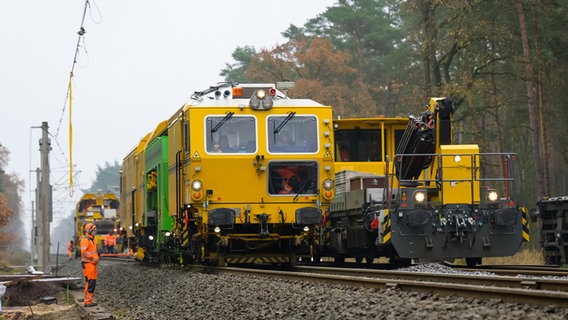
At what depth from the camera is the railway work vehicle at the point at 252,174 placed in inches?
676

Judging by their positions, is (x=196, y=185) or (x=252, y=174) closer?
(x=196, y=185)

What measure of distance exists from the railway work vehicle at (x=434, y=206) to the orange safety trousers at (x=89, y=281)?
4916mm

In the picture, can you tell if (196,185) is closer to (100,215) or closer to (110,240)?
(110,240)

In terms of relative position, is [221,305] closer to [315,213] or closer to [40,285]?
[315,213]

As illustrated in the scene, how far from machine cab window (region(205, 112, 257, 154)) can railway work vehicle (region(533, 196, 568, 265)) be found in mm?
7038

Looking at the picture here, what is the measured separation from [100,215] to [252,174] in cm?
3902

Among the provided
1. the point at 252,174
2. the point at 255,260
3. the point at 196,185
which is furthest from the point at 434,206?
the point at 196,185

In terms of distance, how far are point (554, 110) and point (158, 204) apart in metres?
26.6

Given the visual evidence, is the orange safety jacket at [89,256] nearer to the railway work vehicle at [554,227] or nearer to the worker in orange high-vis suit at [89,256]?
the worker in orange high-vis suit at [89,256]

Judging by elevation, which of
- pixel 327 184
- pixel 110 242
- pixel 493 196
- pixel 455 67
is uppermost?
pixel 455 67

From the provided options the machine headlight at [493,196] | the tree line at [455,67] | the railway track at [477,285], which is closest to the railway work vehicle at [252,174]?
the railway track at [477,285]

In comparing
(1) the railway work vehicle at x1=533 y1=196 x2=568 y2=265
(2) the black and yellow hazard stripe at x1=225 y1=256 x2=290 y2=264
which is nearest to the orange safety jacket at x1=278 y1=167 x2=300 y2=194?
(2) the black and yellow hazard stripe at x1=225 y1=256 x2=290 y2=264

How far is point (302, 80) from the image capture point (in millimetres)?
60000

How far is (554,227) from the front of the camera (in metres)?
20.6
